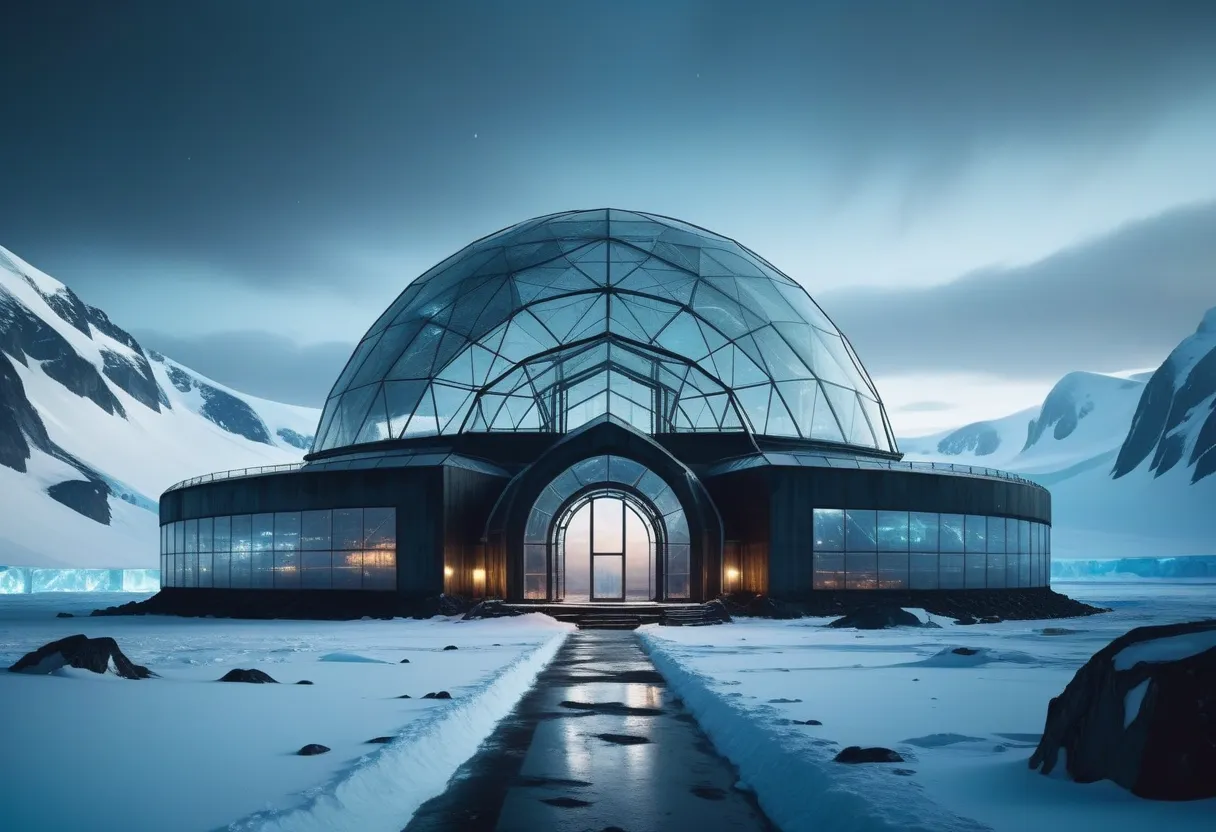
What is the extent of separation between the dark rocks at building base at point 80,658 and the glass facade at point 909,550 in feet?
91.0

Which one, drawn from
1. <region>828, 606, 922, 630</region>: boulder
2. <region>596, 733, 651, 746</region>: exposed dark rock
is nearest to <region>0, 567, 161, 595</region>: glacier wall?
<region>828, 606, 922, 630</region>: boulder

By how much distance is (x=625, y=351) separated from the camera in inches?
1836

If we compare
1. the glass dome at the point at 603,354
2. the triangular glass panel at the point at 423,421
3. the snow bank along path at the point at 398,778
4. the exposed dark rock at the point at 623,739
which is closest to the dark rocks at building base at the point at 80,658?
the snow bank along path at the point at 398,778

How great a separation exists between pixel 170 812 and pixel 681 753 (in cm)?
526

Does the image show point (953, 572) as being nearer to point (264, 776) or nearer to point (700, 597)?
point (700, 597)

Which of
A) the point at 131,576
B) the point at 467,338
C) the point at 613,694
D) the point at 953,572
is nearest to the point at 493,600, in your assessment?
the point at 467,338

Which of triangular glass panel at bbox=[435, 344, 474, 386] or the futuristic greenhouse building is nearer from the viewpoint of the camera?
the futuristic greenhouse building

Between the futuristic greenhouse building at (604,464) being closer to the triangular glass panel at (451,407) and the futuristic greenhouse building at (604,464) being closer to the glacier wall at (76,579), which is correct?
the triangular glass panel at (451,407)

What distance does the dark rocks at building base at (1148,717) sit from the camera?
6.55 m

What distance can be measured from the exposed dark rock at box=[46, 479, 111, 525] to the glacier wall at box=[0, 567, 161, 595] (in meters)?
52.8

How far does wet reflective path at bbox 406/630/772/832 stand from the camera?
7793 mm

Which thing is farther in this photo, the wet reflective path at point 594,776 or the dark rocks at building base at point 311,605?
the dark rocks at building base at point 311,605

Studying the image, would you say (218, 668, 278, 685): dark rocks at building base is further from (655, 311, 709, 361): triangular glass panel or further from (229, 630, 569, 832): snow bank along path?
(655, 311, 709, 361): triangular glass panel

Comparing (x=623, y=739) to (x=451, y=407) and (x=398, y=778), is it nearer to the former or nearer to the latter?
(x=398, y=778)
